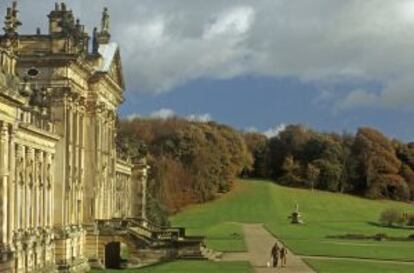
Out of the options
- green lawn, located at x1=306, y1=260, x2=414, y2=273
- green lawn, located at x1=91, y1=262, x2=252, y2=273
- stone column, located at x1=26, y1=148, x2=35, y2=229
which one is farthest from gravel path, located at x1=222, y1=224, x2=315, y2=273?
stone column, located at x1=26, y1=148, x2=35, y2=229

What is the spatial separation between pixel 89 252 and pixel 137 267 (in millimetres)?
4022

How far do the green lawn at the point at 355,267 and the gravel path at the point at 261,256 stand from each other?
100 cm

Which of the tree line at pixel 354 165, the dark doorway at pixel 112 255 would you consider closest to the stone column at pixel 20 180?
the dark doorway at pixel 112 255

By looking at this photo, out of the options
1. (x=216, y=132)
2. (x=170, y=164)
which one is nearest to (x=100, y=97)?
(x=170, y=164)

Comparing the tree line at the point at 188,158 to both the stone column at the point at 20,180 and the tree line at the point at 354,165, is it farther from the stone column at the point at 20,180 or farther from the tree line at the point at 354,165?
the stone column at the point at 20,180

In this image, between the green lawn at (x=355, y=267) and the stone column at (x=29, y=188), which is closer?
the stone column at (x=29, y=188)

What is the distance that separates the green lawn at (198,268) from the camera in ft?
196

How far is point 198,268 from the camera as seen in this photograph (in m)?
62.2

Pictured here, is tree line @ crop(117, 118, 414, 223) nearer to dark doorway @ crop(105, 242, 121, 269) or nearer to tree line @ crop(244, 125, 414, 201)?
tree line @ crop(244, 125, 414, 201)

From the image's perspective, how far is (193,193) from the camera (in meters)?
160

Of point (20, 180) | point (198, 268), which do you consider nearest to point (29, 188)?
point (20, 180)

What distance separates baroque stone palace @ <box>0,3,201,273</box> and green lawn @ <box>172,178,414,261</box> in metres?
14.5

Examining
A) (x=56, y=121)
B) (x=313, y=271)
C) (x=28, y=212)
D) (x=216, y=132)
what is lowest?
(x=313, y=271)

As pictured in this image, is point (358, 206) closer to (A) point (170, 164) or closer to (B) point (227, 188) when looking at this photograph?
(B) point (227, 188)
